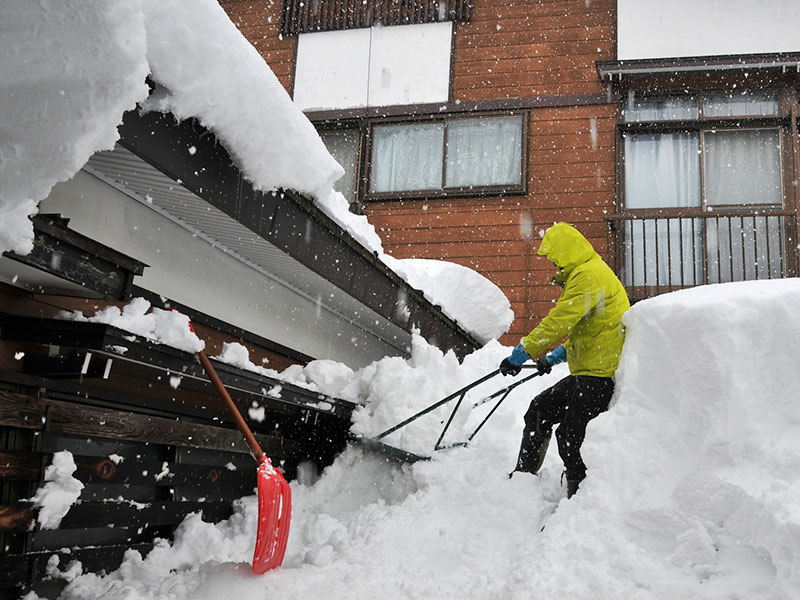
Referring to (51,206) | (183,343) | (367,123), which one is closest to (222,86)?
(51,206)

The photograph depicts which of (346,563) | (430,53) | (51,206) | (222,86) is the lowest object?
(346,563)

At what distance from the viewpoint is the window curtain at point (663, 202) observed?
374 inches

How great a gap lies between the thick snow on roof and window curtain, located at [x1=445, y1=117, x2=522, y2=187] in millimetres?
7596

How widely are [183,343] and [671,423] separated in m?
2.36

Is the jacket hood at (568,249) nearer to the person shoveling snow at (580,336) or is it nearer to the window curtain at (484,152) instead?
the person shoveling snow at (580,336)

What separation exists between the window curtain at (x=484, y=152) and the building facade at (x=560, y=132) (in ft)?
0.06

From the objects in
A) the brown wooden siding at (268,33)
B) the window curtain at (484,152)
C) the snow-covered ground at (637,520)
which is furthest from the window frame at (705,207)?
the snow-covered ground at (637,520)

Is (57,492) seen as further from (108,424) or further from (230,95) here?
(230,95)

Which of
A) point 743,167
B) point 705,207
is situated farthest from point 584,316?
point 743,167

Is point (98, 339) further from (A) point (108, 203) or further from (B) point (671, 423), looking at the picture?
(B) point (671, 423)

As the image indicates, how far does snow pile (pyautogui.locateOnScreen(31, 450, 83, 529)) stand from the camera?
3.11 m

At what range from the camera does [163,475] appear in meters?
3.95

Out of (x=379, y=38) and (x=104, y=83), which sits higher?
(x=379, y=38)

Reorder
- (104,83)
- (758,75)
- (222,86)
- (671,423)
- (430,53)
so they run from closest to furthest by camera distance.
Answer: (104,83), (222,86), (671,423), (758,75), (430,53)
